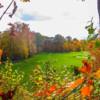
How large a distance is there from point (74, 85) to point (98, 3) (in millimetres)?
1016

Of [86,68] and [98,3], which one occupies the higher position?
[98,3]

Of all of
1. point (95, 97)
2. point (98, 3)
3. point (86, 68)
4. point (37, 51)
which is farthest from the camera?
point (37, 51)

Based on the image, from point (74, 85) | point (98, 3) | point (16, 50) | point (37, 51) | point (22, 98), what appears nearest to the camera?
point (74, 85)

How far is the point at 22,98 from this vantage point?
6.18m

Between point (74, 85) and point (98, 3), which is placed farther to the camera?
point (98, 3)

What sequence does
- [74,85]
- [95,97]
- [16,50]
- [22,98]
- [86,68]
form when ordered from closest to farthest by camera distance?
1. [74,85]
2. [86,68]
3. [95,97]
4. [22,98]
5. [16,50]

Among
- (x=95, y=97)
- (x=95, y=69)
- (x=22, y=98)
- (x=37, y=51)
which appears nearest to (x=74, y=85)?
(x=95, y=69)

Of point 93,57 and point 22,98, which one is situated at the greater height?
point 93,57

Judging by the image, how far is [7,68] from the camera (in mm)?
12961

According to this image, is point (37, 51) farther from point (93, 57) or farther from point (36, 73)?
point (93, 57)

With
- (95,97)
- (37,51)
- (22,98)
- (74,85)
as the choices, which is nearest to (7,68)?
(22,98)

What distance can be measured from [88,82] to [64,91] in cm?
A: 15

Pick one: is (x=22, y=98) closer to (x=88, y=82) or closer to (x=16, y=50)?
(x=88, y=82)

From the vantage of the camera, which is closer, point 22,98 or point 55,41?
point 22,98
